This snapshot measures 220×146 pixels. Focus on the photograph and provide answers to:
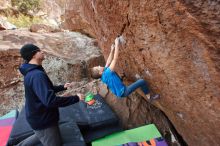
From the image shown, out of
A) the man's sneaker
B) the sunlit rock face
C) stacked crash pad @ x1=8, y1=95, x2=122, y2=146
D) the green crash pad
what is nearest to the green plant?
stacked crash pad @ x1=8, y1=95, x2=122, y2=146

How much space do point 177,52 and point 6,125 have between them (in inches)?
186

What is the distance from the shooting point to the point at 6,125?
248 inches

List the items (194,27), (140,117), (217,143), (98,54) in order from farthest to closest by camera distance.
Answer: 1. (98,54)
2. (140,117)
3. (217,143)
4. (194,27)

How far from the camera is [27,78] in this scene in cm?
356

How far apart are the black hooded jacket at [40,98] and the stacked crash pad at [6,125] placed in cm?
205

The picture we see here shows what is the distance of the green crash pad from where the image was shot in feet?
16.8

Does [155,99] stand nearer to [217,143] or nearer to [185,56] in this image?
[217,143]

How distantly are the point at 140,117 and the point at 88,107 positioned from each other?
1.25 m

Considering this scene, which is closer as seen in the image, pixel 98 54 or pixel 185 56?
pixel 185 56

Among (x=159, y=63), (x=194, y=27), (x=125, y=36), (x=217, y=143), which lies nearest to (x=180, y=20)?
(x=194, y=27)

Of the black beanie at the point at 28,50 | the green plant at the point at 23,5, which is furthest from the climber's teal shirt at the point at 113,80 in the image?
the green plant at the point at 23,5

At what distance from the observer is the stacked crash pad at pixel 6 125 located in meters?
5.60

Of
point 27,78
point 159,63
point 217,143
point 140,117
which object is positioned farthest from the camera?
point 140,117

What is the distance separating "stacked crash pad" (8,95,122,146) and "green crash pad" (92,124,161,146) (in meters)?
0.13
